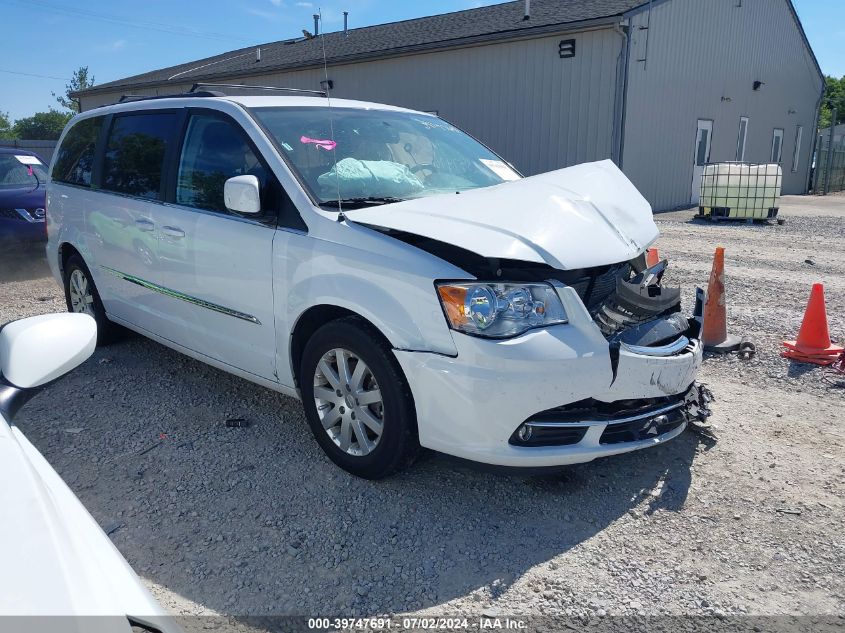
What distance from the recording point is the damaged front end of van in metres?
2.77

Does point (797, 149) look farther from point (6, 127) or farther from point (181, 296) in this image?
point (6, 127)

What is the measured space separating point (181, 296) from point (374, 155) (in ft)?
4.75

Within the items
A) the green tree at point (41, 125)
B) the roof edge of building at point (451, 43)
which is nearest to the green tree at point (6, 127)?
the green tree at point (41, 125)

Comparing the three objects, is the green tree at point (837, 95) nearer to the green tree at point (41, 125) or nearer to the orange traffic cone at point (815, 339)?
the orange traffic cone at point (815, 339)

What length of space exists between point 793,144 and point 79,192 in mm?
25994

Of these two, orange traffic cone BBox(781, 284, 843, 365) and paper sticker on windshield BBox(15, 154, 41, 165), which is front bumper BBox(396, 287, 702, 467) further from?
paper sticker on windshield BBox(15, 154, 41, 165)

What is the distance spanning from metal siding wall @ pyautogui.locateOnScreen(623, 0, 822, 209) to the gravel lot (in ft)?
41.4

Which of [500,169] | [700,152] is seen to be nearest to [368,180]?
[500,169]

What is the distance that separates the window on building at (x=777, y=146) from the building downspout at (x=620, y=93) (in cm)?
1126

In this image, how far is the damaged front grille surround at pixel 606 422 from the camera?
2.86 meters

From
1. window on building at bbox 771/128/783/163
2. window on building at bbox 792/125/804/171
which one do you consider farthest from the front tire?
window on building at bbox 792/125/804/171

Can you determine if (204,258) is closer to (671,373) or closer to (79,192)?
(79,192)

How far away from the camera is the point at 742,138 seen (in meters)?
21.0

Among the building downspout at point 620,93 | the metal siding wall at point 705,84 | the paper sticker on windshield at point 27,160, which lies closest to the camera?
the paper sticker on windshield at point 27,160
